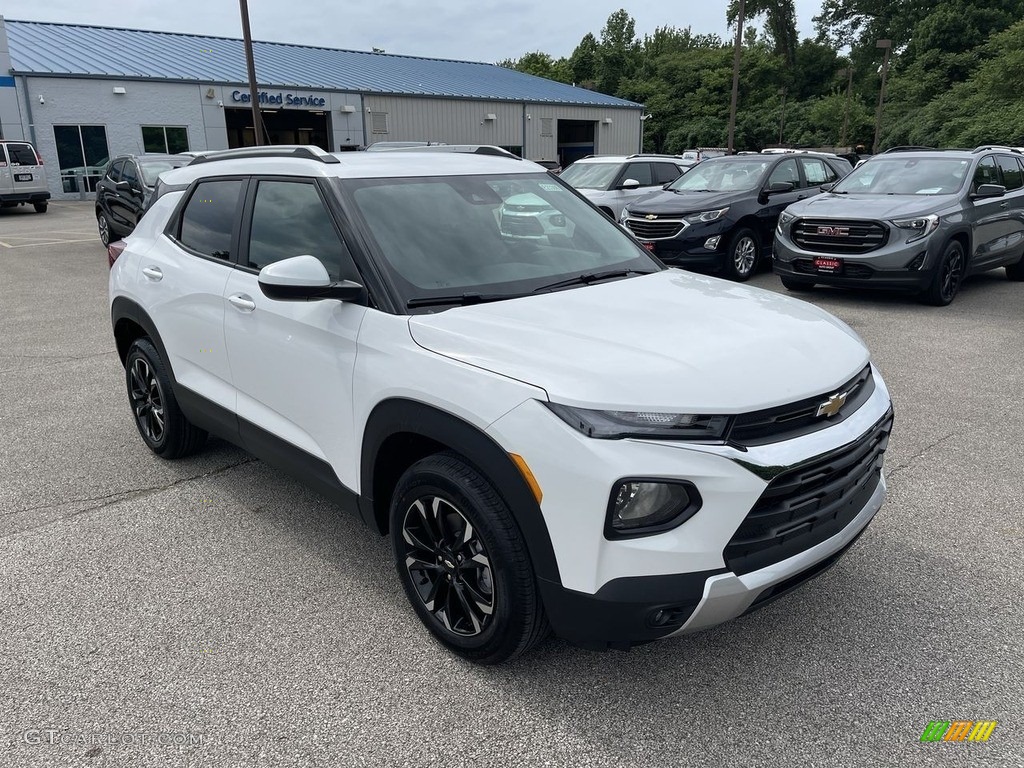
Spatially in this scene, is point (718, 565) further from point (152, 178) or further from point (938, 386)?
point (152, 178)

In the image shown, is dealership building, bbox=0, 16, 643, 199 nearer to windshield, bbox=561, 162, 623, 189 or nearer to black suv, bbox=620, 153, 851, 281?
windshield, bbox=561, 162, 623, 189

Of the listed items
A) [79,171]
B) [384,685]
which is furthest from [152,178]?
[79,171]

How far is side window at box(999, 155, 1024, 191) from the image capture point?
10125 millimetres

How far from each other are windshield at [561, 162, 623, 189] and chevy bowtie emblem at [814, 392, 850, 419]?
10.9m

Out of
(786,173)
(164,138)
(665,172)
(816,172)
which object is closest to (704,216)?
(786,173)

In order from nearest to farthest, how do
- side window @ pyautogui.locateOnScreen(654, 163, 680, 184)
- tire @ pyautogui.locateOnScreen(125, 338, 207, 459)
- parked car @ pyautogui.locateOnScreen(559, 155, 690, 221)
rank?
tire @ pyautogui.locateOnScreen(125, 338, 207, 459) → parked car @ pyautogui.locateOnScreen(559, 155, 690, 221) → side window @ pyautogui.locateOnScreen(654, 163, 680, 184)

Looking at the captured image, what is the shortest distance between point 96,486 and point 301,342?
203 centimetres

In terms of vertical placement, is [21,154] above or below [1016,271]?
above

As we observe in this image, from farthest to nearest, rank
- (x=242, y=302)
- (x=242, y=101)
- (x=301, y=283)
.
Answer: (x=242, y=101) → (x=242, y=302) → (x=301, y=283)

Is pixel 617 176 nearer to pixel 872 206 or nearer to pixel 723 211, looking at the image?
pixel 723 211

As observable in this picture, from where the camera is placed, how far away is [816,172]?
1242cm

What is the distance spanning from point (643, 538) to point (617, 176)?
38.6 ft

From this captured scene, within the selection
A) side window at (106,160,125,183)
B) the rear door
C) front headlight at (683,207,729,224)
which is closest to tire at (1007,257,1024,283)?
front headlight at (683,207,729,224)

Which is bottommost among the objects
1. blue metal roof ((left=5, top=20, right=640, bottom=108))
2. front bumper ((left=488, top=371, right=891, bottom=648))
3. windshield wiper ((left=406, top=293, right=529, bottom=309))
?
front bumper ((left=488, top=371, right=891, bottom=648))
